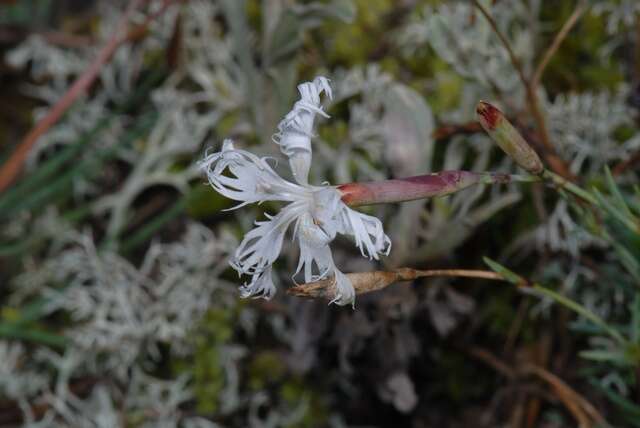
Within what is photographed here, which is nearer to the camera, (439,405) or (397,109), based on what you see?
(397,109)

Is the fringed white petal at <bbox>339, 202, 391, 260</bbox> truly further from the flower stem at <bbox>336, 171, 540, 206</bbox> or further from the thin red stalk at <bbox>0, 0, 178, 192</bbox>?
the thin red stalk at <bbox>0, 0, 178, 192</bbox>

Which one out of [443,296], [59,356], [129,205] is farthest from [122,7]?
[443,296]

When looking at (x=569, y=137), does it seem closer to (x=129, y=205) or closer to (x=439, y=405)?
(x=439, y=405)

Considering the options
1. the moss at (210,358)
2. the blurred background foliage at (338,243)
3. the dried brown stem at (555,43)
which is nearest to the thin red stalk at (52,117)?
the blurred background foliage at (338,243)

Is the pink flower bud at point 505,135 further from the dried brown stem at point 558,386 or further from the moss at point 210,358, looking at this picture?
the moss at point 210,358

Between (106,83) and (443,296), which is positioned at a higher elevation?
(106,83)

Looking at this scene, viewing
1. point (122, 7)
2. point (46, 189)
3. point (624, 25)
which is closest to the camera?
point (624, 25)

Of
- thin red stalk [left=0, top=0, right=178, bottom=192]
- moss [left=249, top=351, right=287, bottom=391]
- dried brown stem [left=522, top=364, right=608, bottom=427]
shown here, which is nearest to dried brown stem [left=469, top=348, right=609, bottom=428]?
dried brown stem [left=522, top=364, right=608, bottom=427]
